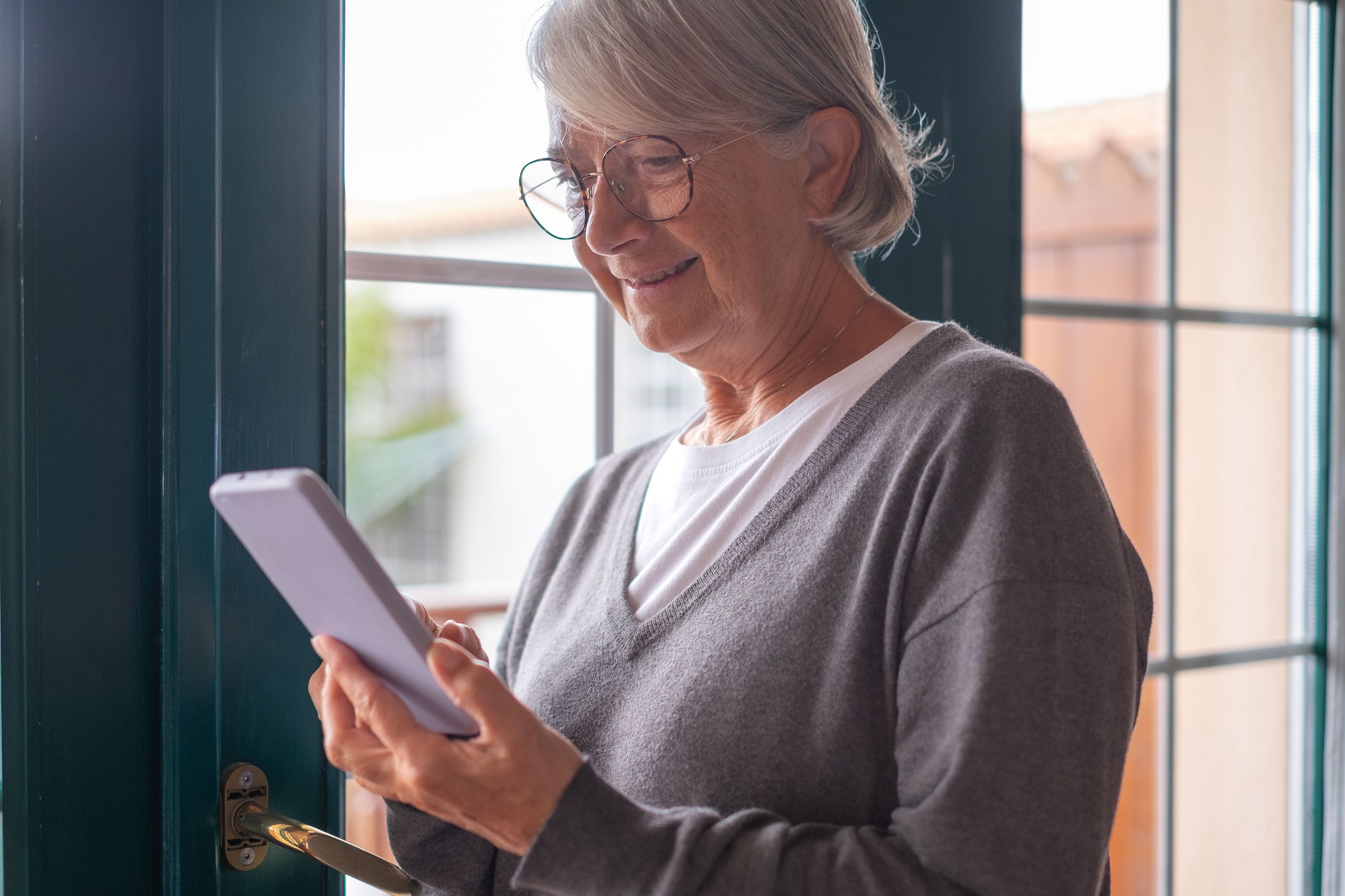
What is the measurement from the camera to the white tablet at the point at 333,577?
0.62m

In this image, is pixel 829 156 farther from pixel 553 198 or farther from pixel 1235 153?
Answer: pixel 1235 153

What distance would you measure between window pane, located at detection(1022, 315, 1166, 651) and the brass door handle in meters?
1.07

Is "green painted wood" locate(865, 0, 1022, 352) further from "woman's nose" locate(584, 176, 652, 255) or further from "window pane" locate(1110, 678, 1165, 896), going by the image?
"window pane" locate(1110, 678, 1165, 896)

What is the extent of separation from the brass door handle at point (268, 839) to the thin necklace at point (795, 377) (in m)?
0.50

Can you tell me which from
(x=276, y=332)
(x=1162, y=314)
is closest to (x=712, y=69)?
(x=276, y=332)

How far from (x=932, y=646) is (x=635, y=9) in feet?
1.94

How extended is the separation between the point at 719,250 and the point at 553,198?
0.65ft

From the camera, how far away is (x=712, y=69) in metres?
0.88

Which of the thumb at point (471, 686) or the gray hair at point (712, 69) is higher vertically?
the gray hair at point (712, 69)

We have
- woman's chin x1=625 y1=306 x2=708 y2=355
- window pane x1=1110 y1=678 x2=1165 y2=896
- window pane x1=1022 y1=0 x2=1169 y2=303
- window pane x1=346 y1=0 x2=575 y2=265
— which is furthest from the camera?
window pane x1=1110 y1=678 x2=1165 y2=896

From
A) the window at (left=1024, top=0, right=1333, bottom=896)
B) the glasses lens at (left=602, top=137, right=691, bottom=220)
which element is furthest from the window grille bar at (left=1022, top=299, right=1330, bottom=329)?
the glasses lens at (left=602, top=137, right=691, bottom=220)

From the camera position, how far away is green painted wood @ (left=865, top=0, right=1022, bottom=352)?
127cm

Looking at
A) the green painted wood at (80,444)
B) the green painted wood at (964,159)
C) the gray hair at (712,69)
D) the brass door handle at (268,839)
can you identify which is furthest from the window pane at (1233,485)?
the green painted wood at (80,444)

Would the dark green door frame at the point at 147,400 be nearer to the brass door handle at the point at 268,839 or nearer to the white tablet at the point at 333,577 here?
the brass door handle at the point at 268,839
